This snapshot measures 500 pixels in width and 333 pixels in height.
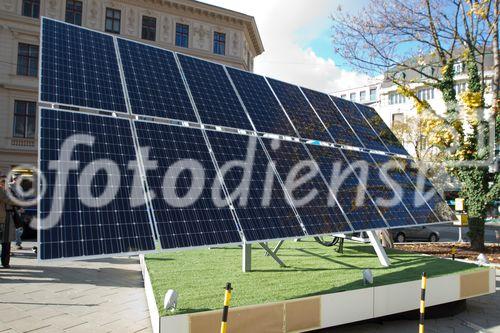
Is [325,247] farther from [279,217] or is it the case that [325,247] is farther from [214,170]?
[214,170]

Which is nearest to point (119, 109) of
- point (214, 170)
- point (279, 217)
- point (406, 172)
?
point (214, 170)

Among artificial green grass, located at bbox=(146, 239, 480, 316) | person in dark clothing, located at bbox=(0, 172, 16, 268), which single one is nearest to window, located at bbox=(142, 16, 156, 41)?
person in dark clothing, located at bbox=(0, 172, 16, 268)

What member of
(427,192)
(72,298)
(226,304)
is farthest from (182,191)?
(427,192)

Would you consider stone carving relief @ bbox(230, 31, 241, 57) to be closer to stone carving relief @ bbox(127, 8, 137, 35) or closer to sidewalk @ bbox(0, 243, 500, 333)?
stone carving relief @ bbox(127, 8, 137, 35)

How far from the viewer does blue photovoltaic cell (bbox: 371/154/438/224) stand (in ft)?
32.9

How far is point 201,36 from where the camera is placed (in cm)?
3822

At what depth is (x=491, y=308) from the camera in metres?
8.73

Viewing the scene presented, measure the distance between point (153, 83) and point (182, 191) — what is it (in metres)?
2.67

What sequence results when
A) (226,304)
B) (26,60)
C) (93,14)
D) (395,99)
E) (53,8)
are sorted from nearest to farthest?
(226,304) → (26,60) → (53,8) → (93,14) → (395,99)

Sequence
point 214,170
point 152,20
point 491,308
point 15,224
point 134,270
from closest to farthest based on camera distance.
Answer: point 214,170
point 491,308
point 15,224
point 134,270
point 152,20

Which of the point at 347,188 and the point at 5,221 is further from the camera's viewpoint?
the point at 5,221

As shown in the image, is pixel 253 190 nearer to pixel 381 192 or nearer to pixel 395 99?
pixel 381 192

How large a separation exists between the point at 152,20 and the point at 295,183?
33.9 meters

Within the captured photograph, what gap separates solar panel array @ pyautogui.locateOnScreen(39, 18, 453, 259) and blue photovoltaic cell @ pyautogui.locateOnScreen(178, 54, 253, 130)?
0.03 meters
